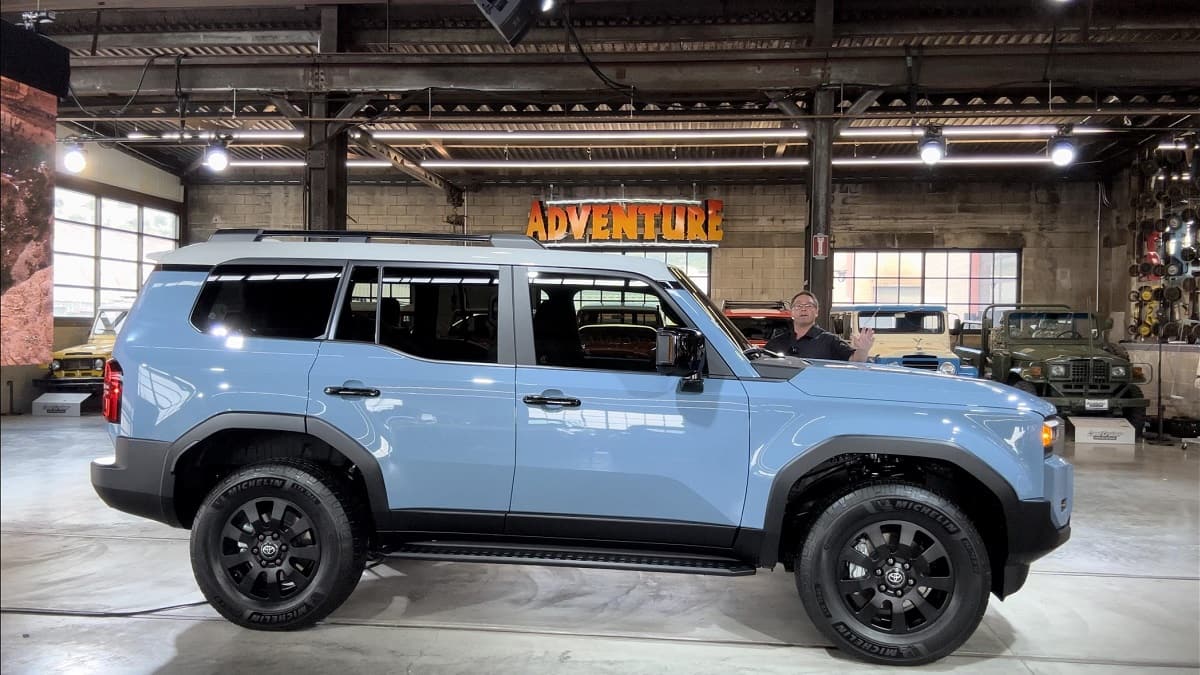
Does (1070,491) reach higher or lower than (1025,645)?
higher

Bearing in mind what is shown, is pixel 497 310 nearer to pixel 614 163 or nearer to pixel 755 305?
pixel 755 305

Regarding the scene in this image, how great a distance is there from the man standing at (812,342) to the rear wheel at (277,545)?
287 centimetres

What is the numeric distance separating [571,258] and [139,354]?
6.54ft

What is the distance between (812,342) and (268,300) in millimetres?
3308

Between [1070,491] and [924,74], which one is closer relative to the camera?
[1070,491]

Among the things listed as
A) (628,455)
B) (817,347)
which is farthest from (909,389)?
(817,347)

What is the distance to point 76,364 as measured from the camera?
456 inches

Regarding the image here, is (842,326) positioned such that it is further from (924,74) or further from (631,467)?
(631,467)

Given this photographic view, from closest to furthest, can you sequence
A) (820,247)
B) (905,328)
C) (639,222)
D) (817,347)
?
(817,347) → (820,247) → (905,328) → (639,222)

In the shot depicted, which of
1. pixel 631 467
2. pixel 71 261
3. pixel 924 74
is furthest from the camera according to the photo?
pixel 71 261

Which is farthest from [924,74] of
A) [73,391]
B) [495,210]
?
[73,391]

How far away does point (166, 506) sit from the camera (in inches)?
129

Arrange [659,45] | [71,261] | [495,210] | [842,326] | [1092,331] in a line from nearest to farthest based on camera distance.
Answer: [659,45], [1092,331], [842,326], [71,261], [495,210]

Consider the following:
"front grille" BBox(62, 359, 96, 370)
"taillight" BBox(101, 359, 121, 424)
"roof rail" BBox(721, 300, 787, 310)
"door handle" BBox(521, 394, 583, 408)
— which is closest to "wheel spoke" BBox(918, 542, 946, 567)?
"door handle" BBox(521, 394, 583, 408)
